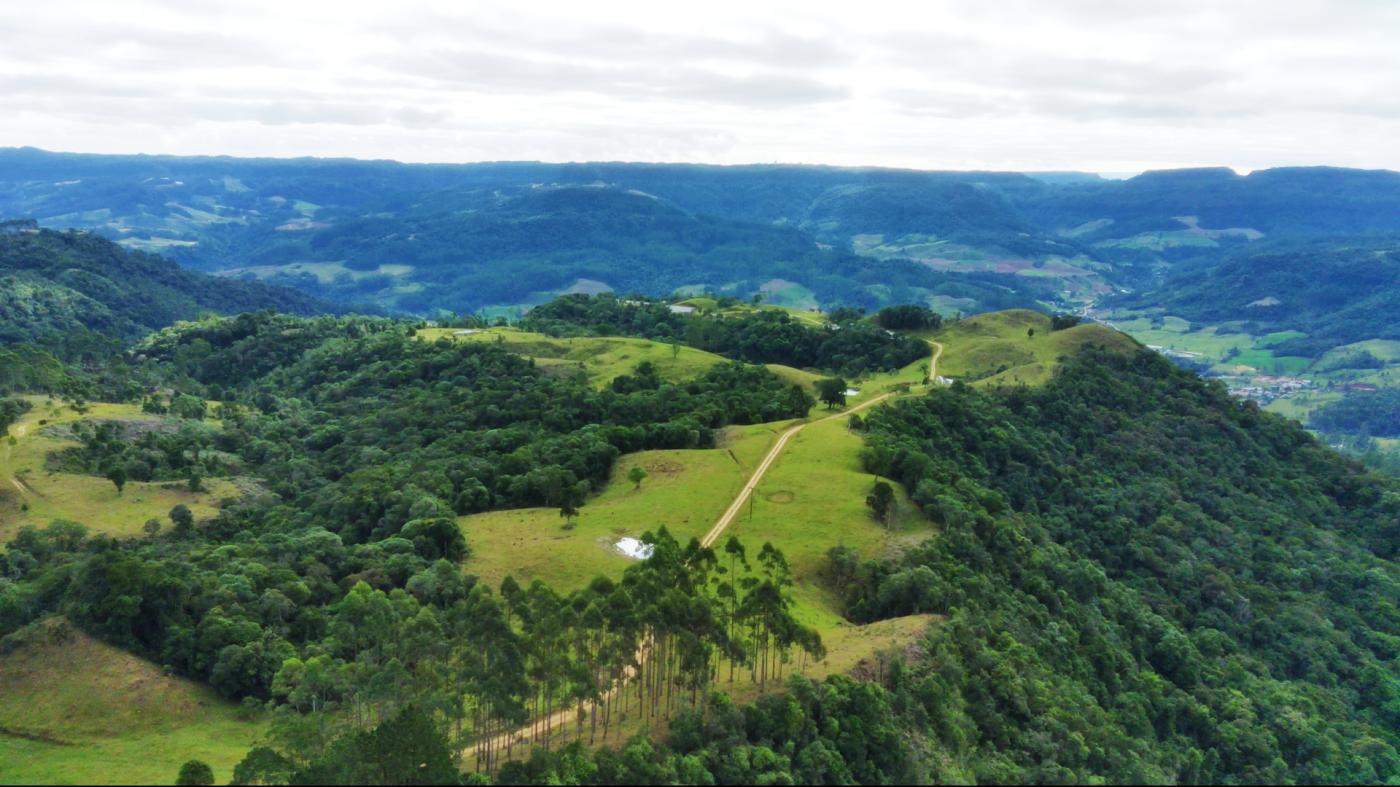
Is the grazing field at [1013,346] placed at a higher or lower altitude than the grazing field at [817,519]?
higher

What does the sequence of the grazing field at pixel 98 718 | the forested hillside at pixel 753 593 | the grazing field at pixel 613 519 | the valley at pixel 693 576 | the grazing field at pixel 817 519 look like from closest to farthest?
the grazing field at pixel 98 718, the forested hillside at pixel 753 593, the valley at pixel 693 576, the grazing field at pixel 817 519, the grazing field at pixel 613 519

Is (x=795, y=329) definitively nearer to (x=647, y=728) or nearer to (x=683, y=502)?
(x=683, y=502)

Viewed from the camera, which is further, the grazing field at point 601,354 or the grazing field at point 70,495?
the grazing field at point 601,354

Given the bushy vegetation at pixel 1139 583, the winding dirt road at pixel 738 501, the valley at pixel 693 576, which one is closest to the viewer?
the valley at pixel 693 576

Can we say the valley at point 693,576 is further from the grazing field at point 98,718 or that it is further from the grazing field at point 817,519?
the grazing field at point 817,519

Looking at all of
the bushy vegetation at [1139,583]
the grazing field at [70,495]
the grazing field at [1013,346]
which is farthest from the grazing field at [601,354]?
the grazing field at [70,495]
